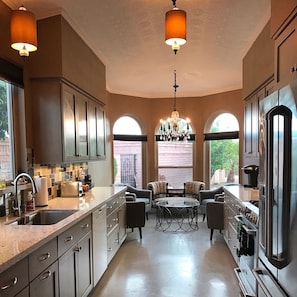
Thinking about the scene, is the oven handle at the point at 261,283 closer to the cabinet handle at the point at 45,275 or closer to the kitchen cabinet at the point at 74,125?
the cabinet handle at the point at 45,275

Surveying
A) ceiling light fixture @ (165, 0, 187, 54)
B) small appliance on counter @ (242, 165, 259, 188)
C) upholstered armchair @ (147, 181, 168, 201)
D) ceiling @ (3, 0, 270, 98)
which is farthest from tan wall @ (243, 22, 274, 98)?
upholstered armchair @ (147, 181, 168, 201)

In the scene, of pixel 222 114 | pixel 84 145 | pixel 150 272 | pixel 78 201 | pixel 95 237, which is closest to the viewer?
pixel 95 237

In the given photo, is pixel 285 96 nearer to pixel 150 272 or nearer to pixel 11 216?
pixel 11 216

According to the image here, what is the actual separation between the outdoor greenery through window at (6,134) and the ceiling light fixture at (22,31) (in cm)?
69

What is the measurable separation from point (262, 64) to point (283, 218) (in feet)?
8.54

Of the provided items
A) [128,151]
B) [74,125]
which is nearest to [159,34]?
[74,125]

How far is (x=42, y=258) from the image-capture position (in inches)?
78.5

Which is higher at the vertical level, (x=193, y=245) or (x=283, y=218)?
(x=283, y=218)

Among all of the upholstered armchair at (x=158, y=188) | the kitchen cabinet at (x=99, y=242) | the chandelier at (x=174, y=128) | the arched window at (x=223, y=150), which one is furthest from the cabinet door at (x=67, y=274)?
the arched window at (x=223, y=150)

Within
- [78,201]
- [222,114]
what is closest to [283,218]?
[78,201]

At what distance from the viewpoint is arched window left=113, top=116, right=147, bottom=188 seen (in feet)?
24.6

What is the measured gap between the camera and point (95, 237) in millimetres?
3256

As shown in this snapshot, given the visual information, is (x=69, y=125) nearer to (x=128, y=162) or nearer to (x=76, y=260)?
(x=76, y=260)

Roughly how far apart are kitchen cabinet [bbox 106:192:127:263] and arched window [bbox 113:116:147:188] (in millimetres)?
2652
